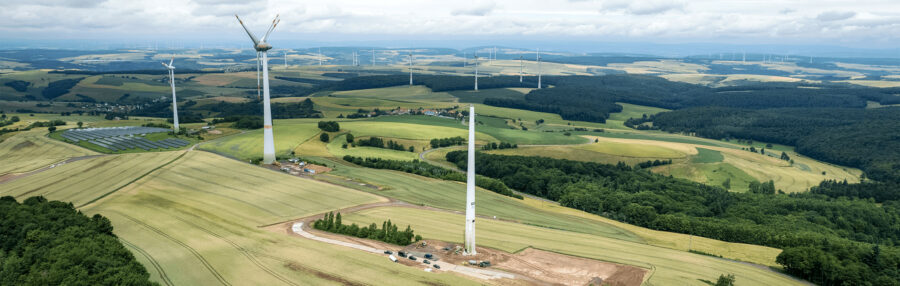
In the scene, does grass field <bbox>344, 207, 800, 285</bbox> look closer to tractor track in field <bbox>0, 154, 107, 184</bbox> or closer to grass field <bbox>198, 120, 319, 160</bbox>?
grass field <bbox>198, 120, 319, 160</bbox>

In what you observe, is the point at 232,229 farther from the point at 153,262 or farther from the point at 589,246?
the point at 589,246

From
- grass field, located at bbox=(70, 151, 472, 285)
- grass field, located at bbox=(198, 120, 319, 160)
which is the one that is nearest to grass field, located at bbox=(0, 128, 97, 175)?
grass field, located at bbox=(198, 120, 319, 160)

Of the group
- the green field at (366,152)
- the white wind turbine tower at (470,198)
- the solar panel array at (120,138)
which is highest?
the white wind turbine tower at (470,198)

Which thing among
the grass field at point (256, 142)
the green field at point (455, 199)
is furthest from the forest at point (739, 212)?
the grass field at point (256, 142)

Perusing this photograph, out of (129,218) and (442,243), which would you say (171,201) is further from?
(442,243)

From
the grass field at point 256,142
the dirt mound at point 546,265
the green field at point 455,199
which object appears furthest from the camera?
the grass field at point 256,142

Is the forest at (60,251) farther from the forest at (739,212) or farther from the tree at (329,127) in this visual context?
the tree at (329,127)

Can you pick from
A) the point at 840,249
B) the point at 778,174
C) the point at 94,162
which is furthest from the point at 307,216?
the point at 778,174

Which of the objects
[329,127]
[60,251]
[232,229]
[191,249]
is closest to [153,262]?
[191,249]
